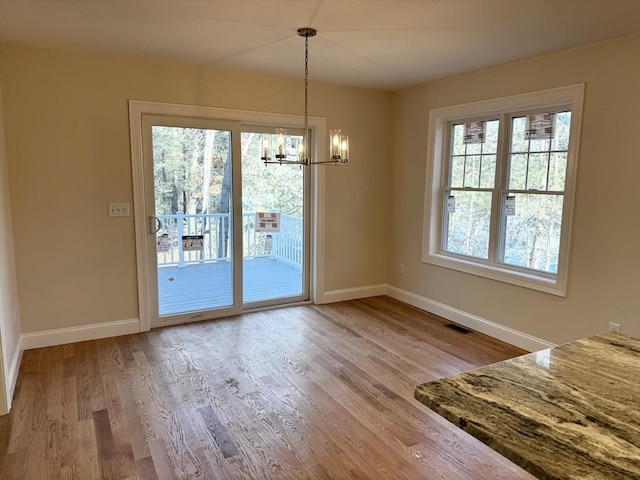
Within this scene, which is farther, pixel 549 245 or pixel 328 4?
pixel 549 245

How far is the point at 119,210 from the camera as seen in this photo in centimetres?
385

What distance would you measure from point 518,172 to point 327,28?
7.07 ft

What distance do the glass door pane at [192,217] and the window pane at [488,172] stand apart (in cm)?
Result: 252

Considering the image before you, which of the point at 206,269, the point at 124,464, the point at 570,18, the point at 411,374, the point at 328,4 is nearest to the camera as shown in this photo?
the point at 124,464

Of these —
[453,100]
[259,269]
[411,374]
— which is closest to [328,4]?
[453,100]

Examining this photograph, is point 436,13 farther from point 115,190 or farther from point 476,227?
point 115,190

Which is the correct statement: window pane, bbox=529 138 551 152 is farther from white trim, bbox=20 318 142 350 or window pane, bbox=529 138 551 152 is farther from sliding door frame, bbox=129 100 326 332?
white trim, bbox=20 318 142 350

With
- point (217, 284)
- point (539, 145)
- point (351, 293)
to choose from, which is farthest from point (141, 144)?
point (539, 145)

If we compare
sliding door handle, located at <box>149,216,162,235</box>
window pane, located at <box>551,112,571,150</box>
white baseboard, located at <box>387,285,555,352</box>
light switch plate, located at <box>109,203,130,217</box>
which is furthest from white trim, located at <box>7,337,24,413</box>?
window pane, located at <box>551,112,571,150</box>

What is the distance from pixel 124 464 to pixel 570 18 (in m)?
3.67

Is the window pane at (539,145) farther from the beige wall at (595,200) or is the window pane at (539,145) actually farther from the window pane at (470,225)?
the window pane at (470,225)

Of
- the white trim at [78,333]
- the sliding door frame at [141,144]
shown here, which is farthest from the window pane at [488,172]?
the white trim at [78,333]

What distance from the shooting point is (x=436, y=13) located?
262cm

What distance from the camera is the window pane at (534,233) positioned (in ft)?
11.8
